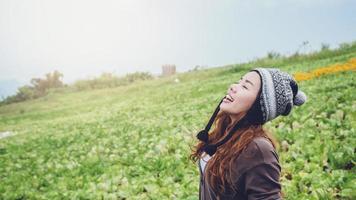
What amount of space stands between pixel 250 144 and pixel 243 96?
35cm

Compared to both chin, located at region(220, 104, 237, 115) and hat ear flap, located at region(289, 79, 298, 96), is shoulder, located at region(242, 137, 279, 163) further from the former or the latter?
hat ear flap, located at region(289, 79, 298, 96)

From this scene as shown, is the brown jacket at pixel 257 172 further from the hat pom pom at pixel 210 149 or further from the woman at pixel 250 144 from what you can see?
the hat pom pom at pixel 210 149

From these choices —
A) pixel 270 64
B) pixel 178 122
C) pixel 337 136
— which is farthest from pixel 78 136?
pixel 270 64

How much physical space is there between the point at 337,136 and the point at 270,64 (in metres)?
20.7

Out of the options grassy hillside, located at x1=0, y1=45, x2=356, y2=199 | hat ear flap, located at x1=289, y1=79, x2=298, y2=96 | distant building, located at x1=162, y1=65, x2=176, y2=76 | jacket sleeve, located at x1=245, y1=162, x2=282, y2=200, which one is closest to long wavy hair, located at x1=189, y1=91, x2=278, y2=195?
jacket sleeve, located at x1=245, y1=162, x2=282, y2=200

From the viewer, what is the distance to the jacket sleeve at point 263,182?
2342 mm

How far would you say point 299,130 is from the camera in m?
7.55

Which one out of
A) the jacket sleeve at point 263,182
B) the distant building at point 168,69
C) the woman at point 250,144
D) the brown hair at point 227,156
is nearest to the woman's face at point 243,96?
the woman at point 250,144

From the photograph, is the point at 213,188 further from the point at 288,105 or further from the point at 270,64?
the point at 270,64

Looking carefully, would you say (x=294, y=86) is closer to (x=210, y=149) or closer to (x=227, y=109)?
(x=227, y=109)

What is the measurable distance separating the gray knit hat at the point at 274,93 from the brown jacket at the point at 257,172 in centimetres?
20

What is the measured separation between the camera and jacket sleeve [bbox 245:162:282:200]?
2.34 meters

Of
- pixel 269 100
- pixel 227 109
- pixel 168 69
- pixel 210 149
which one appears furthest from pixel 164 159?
pixel 168 69

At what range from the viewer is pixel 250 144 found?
2.51 metres
